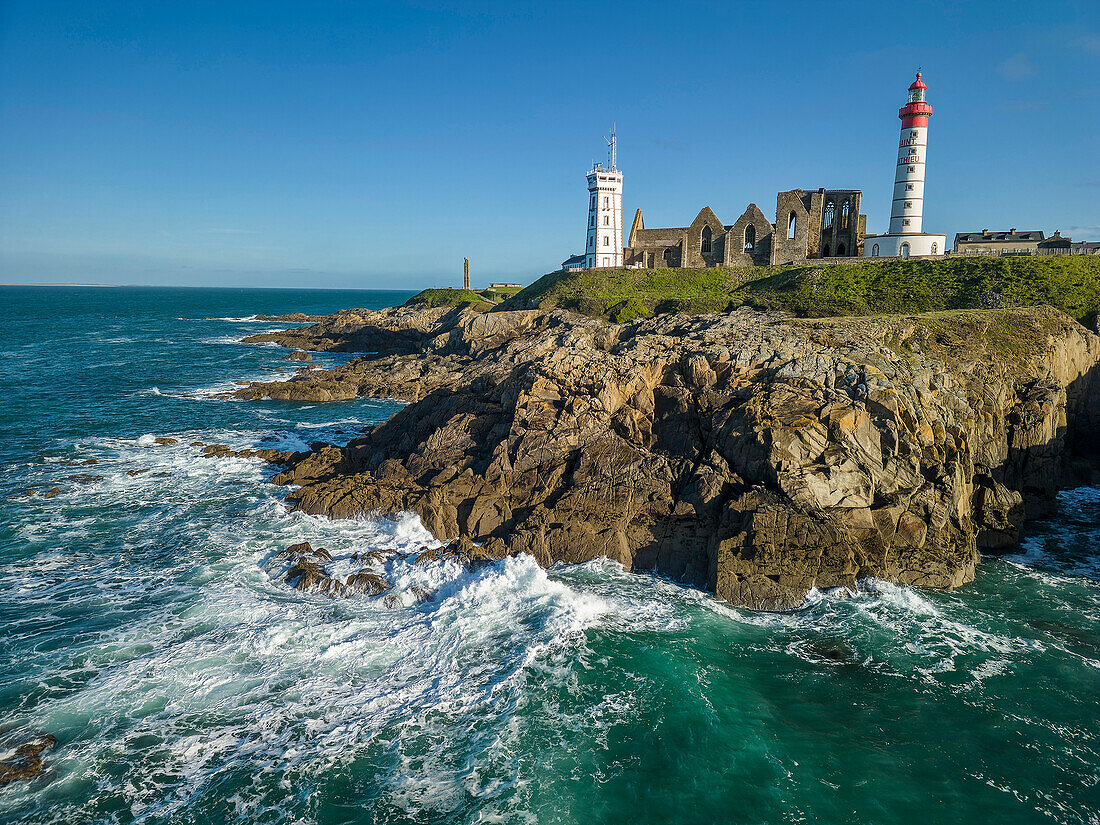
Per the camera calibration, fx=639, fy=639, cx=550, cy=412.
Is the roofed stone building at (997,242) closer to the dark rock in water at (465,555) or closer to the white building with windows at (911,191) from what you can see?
the white building with windows at (911,191)

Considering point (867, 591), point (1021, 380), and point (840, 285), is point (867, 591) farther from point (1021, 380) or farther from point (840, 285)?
point (840, 285)

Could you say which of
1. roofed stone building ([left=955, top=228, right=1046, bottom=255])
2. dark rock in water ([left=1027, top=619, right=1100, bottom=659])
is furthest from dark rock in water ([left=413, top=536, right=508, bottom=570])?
roofed stone building ([left=955, top=228, right=1046, bottom=255])

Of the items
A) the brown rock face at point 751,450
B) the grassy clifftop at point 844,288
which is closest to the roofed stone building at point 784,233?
the grassy clifftop at point 844,288

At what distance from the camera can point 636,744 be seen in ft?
44.0

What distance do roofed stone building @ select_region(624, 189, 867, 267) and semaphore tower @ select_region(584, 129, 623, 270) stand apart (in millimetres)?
7689

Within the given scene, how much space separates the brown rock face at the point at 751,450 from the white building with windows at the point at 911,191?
20.5 metres

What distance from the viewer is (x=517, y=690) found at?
49.2ft

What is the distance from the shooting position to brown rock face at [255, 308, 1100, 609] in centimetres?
1975

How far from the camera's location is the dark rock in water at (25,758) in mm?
12492

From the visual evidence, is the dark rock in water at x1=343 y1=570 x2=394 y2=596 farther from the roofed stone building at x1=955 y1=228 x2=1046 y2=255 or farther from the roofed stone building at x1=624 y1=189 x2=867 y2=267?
the roofed stone building at x1=955 y1=228 x2=1046 y2=255

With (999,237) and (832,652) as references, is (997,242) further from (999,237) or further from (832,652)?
(832,652)

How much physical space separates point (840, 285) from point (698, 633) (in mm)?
38823

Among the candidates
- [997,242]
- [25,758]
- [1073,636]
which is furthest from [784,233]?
[25,758]

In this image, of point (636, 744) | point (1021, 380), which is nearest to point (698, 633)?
point (636, 744)
